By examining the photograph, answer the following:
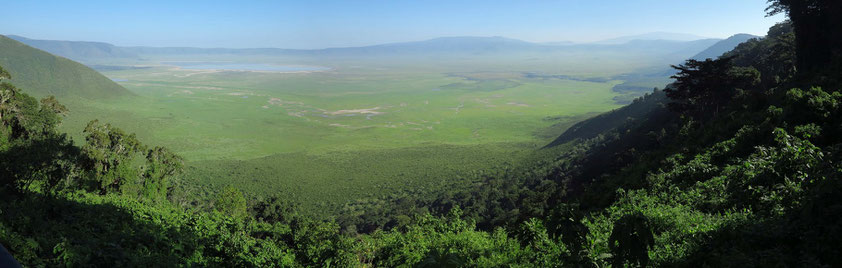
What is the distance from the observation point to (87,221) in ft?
42.5

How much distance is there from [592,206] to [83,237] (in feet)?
61.5

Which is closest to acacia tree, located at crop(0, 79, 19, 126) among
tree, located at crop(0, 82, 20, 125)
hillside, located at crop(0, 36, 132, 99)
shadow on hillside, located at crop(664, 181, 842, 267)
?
tree, located at crop(0, 82, 20, 125)

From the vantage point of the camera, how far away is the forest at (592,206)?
22.6 feet

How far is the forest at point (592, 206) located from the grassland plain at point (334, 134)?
30.8m

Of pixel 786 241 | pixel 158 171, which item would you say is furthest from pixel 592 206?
Result: pixel 158 171

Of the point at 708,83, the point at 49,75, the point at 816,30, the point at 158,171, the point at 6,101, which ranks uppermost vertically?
the point at 816,30

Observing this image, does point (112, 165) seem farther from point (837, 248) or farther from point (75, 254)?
point (837, 248)

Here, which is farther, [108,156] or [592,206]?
[108,156]

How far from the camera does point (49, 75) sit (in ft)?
466

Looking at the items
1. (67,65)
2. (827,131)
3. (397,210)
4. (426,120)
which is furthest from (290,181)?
(67,65)

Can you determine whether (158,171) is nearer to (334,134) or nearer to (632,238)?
(632,238)

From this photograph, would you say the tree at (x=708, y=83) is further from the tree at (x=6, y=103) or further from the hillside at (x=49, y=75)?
the hillside at (x=49, y=75)

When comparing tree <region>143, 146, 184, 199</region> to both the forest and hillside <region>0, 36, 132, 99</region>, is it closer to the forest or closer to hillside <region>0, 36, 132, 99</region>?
the forest

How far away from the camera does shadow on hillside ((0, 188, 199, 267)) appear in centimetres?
769
